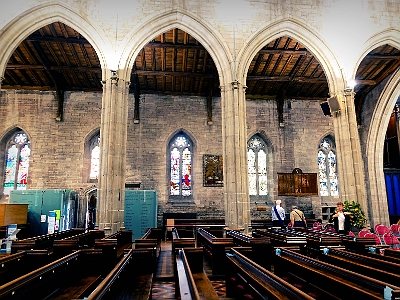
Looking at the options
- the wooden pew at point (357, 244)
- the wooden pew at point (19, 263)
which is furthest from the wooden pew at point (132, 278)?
the wooden pew at point (357, 244)

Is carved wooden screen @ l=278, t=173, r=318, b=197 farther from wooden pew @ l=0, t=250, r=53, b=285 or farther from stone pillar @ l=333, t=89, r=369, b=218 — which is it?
wooden pew @ l=0, t=250, r=53, b=285

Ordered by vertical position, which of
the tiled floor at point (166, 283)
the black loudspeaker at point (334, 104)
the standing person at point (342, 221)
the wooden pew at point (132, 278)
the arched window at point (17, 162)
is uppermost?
the black loudspeaker at point (334, 104)

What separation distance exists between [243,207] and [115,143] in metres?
3.79

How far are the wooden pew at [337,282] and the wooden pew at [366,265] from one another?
0.32m

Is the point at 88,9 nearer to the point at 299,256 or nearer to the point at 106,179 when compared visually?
the point at 106,179

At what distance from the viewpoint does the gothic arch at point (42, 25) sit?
28.7 feet

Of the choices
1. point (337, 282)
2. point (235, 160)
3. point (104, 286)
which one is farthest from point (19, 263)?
point (235, 160)

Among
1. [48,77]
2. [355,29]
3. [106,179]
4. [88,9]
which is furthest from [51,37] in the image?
[355,29]

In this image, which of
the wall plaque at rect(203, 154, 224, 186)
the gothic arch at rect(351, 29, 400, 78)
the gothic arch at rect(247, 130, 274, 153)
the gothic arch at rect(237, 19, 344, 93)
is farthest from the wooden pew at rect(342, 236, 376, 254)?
the gothic arch at rect(247, 130, 274, 153)

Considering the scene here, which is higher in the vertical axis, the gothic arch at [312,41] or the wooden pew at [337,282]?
the gothic arch at [312,41]

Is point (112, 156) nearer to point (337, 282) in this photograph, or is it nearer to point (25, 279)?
point (25, 279)

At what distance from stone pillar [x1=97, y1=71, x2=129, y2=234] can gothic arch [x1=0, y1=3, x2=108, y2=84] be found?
0.83 m

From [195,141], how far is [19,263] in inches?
440

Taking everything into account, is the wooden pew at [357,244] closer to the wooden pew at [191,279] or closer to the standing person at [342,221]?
the wooden pew at [191,279]
